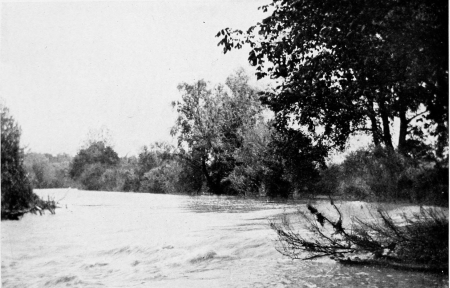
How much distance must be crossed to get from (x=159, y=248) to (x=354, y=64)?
8.46 ft

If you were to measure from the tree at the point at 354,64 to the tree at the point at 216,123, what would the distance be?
0.80ft

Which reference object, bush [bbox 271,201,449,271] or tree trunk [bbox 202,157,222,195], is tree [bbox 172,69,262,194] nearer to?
tree trunk [bbox 202,157,222,195]

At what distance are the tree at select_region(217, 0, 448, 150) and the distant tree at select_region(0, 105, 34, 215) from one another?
91.5 inches

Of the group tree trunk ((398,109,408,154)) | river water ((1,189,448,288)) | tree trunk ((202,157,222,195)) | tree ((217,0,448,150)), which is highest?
tree ((217,0,448,150))

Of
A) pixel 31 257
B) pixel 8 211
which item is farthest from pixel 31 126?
pixel 31 257

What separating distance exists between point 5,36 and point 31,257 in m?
2.29

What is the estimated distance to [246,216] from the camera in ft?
14.0

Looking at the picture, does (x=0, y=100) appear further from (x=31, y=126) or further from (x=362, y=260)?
(x=362, y=260)

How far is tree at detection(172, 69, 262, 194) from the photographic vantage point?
432 centimetres

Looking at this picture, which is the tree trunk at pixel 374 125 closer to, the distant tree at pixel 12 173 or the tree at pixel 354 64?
the tree at pixel 354 64

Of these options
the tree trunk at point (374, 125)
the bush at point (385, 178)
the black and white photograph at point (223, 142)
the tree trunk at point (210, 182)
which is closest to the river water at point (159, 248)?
the black and white photograph at point (223, 142)

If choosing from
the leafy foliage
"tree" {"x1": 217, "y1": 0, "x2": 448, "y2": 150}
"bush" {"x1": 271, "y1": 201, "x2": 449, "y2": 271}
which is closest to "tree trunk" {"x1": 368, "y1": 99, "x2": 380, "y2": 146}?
"tree" {"x1": 217, "y1": 0, "x2": 448, "y2": 150}

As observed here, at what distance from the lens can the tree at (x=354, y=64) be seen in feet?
12.7

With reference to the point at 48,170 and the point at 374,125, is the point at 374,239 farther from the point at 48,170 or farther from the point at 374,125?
the point at 48,170
